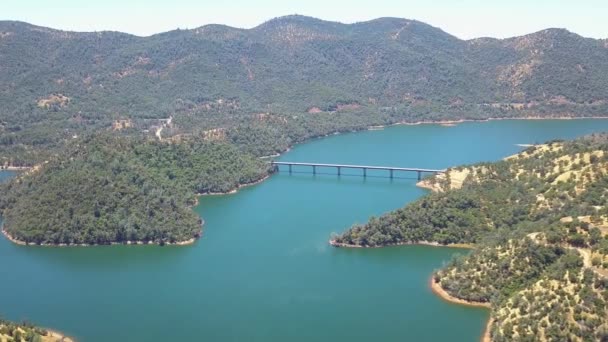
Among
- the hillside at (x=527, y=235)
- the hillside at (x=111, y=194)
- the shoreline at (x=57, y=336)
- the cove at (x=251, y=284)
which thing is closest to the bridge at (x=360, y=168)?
the cove at (x=251, y=284)

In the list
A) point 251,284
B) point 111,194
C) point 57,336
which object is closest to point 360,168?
point 111,194

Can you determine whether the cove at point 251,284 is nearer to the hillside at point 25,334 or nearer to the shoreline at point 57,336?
the shoreline at point 57,336

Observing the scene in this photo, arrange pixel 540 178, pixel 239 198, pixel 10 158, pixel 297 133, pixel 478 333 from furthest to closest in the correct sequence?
pixel 297 133 → pixel 10 158 → pixel 239 198 → pixel 540 178 → pixel 478 333

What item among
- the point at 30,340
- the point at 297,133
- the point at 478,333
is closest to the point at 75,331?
the point at 30,340

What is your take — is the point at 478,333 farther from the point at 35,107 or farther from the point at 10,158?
the point at 35,107

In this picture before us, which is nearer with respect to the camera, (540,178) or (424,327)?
(424,327)

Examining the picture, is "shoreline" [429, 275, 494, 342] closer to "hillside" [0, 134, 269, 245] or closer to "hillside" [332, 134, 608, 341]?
"hillside" [332, 134, 608, 341]

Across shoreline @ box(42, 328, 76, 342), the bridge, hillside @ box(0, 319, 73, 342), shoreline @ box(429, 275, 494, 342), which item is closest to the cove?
shoreline @ box(429, 275, 494, 342)
